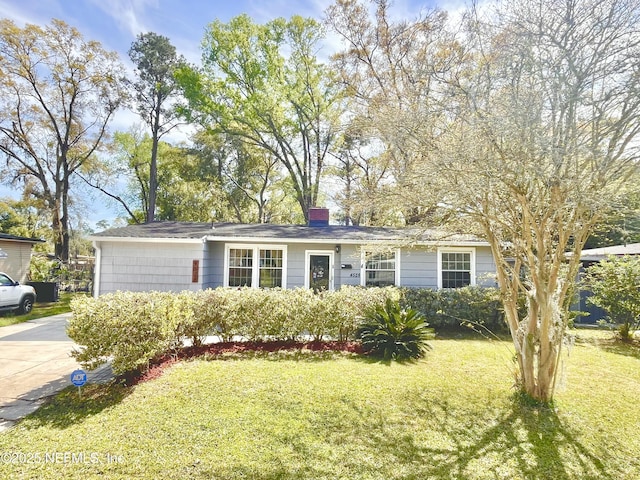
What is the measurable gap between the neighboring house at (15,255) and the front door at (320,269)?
1253cm

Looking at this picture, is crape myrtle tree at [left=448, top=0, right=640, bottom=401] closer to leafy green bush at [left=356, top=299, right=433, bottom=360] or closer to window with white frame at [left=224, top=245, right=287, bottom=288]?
leafy green bush at [left=356, top=299, right=433, bottom=360]

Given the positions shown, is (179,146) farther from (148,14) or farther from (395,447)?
(395,447)

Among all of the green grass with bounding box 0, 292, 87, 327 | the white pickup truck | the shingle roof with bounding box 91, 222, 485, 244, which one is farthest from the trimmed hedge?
the white pickup truck

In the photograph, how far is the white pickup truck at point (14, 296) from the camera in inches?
410

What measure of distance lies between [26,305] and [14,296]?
62 centimetres

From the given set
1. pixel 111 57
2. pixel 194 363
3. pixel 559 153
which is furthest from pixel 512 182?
pixel 111 57

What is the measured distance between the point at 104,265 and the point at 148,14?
290 inches

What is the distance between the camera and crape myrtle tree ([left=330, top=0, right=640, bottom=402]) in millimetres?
3193

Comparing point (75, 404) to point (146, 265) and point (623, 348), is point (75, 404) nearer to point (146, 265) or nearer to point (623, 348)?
point (146, 265)

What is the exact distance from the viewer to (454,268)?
421 inches

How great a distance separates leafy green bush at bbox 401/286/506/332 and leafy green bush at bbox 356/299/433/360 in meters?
2.31

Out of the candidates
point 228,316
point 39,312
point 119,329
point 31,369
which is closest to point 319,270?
point 228,316

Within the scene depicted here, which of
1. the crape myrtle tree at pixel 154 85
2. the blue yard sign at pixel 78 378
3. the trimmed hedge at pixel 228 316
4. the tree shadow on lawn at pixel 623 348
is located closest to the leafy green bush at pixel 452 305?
the trimmed hedge at pixel 228 316

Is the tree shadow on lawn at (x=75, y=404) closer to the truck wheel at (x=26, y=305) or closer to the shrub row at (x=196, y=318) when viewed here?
the shrub row at (x=196, y=318)
